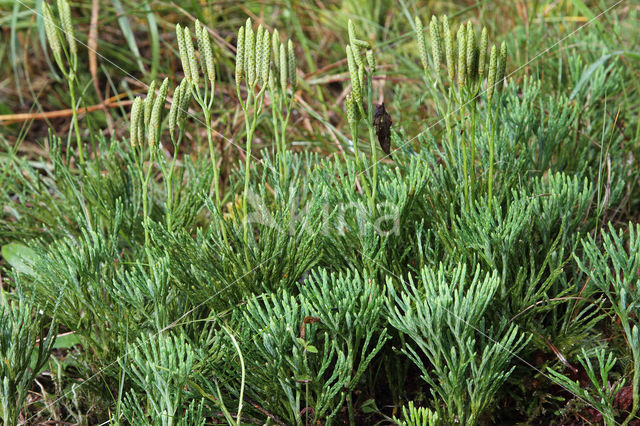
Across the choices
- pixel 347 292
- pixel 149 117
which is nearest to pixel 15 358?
pixel 149 117

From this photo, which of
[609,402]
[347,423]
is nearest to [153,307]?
[347,423]

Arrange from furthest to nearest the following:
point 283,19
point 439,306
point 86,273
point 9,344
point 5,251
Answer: point 283,19
point 5,251
point 86,273
point 9,344
point 439,306

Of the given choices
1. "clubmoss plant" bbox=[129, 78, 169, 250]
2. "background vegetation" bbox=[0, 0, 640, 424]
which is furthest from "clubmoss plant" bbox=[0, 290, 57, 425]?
"clubmoss plant" bbox=[129, 78, 169, 250]

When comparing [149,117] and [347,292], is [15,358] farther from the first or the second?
[347,292]

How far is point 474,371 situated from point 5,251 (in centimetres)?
128

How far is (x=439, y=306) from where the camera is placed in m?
1.18

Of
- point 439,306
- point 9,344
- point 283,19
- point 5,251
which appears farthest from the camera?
point 283,19

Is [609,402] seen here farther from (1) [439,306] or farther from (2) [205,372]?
(2) [205,372]

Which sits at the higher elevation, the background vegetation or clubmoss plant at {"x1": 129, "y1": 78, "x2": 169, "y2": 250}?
clubmoss plant at {"x1": 129, "y1": 78, "x2": 169, "y2": 250}

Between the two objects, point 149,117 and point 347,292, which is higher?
point 149,117

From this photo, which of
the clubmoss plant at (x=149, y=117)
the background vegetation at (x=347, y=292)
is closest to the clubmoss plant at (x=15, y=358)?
the background vegetation at (x=347, y=292)

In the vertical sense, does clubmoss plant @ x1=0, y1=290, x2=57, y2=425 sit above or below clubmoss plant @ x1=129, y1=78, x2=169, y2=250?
below

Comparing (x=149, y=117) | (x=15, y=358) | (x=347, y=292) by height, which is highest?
(x=149, y=117)

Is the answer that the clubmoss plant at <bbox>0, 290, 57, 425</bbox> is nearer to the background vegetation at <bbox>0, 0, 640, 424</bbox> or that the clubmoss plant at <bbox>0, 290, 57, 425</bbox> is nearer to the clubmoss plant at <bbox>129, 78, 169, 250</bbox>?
the background vegetation at <bbox>0, 0, 640, 424</bbox>
